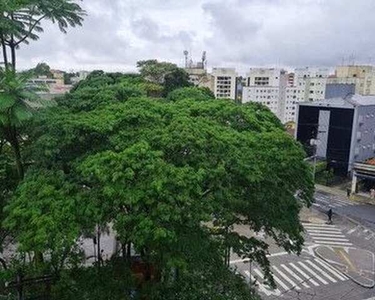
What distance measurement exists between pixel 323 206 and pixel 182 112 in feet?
100

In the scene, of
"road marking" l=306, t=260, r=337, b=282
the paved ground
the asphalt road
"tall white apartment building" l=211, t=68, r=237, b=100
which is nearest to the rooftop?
the asphalt road

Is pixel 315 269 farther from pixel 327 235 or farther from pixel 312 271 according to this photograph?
pixel 327 235

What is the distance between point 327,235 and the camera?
36281 mm

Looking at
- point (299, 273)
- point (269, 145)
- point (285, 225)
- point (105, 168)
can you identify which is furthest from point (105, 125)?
point (299, 273)

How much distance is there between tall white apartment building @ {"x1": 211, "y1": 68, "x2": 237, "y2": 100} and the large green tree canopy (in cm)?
9113

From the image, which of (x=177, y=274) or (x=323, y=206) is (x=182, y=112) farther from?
(x=323, y=206)

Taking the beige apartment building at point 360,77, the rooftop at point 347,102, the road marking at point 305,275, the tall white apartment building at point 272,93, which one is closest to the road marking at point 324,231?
the road marking at point 305,275

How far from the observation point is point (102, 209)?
13.3m

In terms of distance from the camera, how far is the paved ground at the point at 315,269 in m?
26.0

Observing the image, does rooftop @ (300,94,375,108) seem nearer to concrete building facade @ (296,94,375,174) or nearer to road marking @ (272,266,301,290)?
concrete building facade @ (296,94,375,174)

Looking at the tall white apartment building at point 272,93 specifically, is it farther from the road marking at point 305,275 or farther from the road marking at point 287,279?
the road marking at point 287,279

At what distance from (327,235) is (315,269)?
763cm

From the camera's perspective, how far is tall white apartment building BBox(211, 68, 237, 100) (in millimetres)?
108800

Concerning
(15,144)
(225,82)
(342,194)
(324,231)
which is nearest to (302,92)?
(225,82)
